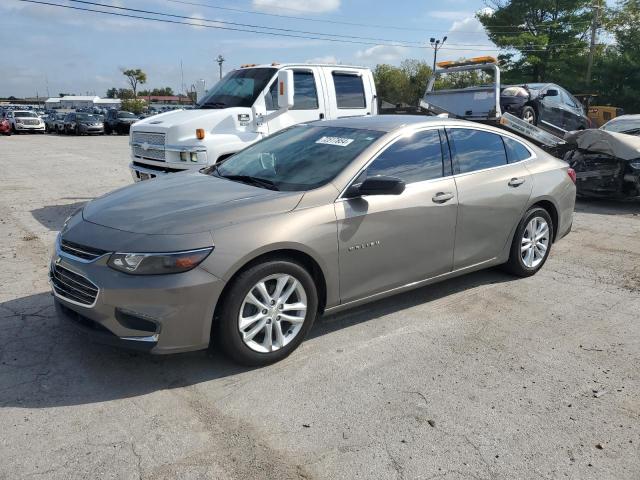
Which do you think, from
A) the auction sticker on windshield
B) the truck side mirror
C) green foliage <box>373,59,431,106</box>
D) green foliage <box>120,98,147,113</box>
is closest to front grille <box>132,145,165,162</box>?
the truck side mirror

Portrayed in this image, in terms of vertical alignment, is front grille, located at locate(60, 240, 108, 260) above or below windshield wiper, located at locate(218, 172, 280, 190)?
below

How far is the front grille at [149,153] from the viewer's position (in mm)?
7548

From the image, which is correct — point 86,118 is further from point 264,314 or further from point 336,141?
point 264,314

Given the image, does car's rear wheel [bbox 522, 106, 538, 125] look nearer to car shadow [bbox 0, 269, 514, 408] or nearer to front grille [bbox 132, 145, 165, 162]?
front grille [bbox 132, 145, 165, 162]

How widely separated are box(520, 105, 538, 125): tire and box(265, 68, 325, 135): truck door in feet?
20.0

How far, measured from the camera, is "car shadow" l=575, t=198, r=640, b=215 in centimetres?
891

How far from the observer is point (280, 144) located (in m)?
4.69

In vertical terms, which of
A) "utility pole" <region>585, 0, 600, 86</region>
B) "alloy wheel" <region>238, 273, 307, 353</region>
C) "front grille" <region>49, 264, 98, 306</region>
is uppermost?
"utility pole" <region>585, 0, 600, 86</region>

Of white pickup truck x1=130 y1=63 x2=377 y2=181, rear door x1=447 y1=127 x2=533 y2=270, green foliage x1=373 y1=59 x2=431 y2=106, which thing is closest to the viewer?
rear door x1=447 y1=127 x2=533 y2=270

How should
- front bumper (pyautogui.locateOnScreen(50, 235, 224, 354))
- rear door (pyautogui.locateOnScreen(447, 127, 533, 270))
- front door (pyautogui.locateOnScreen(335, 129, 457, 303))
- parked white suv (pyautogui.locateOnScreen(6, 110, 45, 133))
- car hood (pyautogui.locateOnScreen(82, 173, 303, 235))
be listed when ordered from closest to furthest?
front bumper (pyautogui.locateOnScreen(50, 235, 224, 354)) < car hood (pyautogui.locateOnScreen(82, 173, 303, 235)) < front door (pyautogui.locateOnScreen(335, 129, 457, 303)) < rear door (pyautogui.locateOnScreen(447, 127, 533, 270)) < parked white suv (pyautogui.locateOnScreen(6, 110, 45, 133))

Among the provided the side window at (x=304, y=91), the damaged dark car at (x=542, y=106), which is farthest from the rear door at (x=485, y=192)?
the damaged dark car at (x=542, y=106)

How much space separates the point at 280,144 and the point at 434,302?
1917 millimetres

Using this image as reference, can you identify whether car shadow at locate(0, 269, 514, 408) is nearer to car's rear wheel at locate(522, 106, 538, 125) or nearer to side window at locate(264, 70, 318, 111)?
side window at locate(264, 70, 318, 111)

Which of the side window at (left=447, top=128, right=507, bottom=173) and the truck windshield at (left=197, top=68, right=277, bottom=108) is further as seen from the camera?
the truck windshield at (left=197, top=68, right=277, bottom=108)
